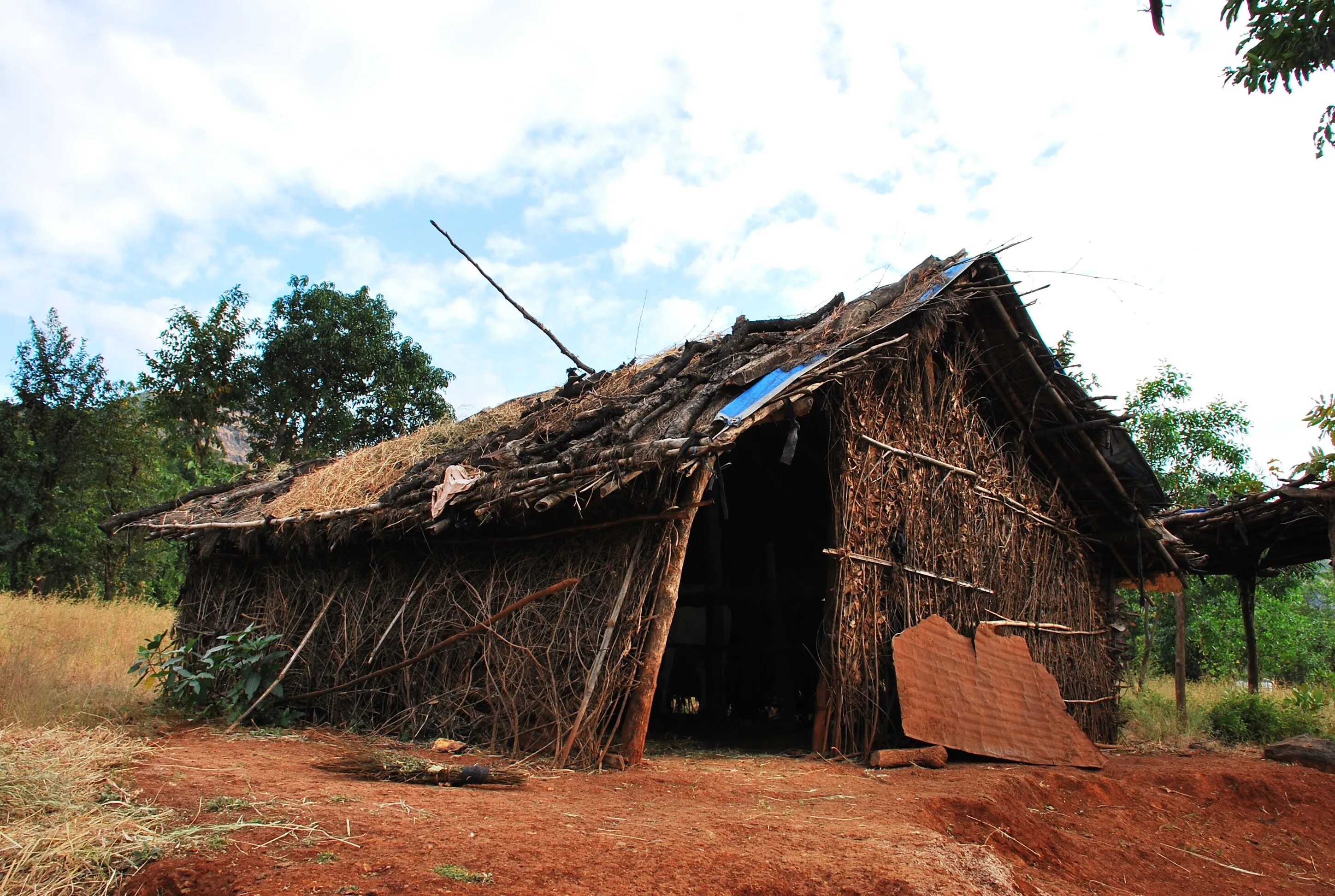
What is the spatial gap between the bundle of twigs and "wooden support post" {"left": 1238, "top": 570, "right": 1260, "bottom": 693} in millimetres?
9500

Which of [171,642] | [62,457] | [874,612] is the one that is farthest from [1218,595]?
[62,457]

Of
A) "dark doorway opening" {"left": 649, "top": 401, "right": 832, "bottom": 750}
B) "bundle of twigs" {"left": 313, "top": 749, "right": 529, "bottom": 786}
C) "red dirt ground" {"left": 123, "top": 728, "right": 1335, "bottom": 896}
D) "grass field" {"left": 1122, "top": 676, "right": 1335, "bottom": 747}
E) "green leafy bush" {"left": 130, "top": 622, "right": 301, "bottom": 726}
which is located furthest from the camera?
"grass field" {"left": 1122, "top": 676, "right": 1335, "bottom": 747}

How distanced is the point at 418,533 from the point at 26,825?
13.3ft

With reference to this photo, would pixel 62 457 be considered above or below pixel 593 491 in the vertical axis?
above

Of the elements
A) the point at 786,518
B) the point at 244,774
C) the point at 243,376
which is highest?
the point at 243,376

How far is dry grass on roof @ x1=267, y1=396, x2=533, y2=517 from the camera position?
26.3 ft

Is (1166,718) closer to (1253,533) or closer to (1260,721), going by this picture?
(1260,721)

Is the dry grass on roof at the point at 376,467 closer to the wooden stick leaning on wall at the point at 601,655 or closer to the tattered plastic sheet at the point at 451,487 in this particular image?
the tattered plastic sheet at the point at 451,487

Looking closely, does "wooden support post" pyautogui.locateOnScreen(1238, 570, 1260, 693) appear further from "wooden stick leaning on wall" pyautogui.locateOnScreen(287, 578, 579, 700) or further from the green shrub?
"wooden stick leaning on wall" pyautogui.locateOnScreen(287, 578, 579, 700)

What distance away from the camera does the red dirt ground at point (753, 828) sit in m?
2.89

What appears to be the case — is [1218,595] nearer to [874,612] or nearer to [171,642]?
[874,612]

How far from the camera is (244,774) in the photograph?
447 cm

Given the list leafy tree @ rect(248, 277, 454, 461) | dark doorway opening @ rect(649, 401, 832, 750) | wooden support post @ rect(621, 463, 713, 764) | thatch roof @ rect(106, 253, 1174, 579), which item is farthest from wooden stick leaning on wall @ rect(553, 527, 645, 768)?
leafy tree @ rect(248, 277, 454, 461)

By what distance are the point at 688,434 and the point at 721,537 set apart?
448 cm
